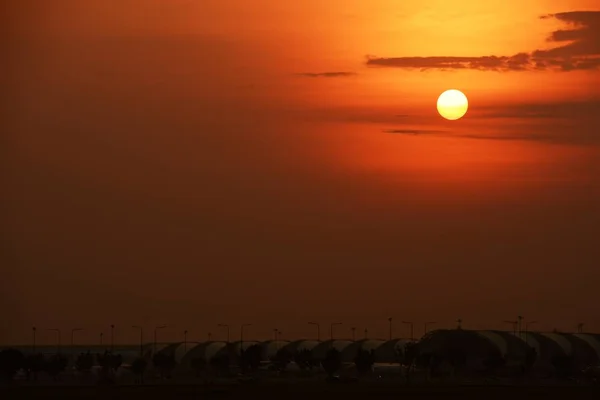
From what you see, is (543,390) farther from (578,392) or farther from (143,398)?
(143,398)

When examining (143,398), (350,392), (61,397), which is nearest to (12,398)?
(61,397)

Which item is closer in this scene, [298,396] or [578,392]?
[298,396]

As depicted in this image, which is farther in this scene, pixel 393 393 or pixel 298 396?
pixel 393 393

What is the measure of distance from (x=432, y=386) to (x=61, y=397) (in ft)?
193

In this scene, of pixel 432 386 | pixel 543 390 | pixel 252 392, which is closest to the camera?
pixel 252 392

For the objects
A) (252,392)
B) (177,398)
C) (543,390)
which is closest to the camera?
(177,398)

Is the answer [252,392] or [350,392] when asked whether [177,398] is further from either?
[350,392]

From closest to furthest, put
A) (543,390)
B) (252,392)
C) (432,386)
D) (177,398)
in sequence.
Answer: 1. (177,398)
2. (252,392)
3. (543,390)
4. (432,386)

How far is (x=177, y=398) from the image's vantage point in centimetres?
13888

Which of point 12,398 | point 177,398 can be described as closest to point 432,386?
point 177,398

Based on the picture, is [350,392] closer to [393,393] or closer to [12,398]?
[393,393]

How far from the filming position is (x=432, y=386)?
180625 millimetres

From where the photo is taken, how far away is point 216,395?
14525 centimetres

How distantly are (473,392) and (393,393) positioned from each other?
10.2 metres
